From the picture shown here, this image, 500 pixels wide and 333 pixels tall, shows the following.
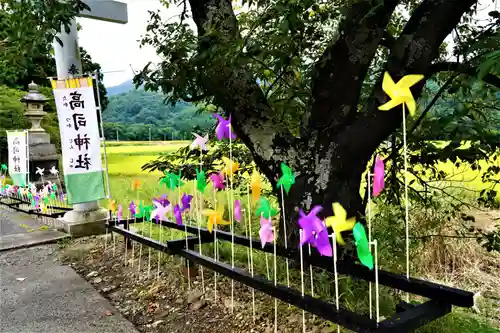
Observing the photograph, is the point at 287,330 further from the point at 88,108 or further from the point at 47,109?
→ the point at 47,109

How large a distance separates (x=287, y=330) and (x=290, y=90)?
72.9 inches

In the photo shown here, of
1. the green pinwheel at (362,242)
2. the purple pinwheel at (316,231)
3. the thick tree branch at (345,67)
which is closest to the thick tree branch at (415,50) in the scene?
the thick tree branch at (345,67)

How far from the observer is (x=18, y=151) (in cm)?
806

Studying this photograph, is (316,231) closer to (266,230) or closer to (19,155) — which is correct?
(266,230)

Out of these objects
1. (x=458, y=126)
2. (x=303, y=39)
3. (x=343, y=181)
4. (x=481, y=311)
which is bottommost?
(x=481, y=311)

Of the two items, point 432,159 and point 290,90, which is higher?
point 290,90

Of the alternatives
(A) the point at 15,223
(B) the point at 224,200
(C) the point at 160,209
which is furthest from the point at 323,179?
(A) the point at 15,223

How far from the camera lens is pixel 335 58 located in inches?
105

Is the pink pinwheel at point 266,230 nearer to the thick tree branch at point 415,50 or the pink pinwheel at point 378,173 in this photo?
the pink pinwheel at point 378,173

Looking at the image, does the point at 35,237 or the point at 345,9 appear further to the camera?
the point at 35,237

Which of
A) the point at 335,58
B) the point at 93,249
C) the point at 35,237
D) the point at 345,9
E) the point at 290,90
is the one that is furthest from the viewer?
the point at 35,237

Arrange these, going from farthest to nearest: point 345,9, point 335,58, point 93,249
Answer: point 93,249 < point 335,58 < point 345,9

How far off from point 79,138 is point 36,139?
6199mm

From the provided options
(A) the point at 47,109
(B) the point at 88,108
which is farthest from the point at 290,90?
(A) the point at 47,109
